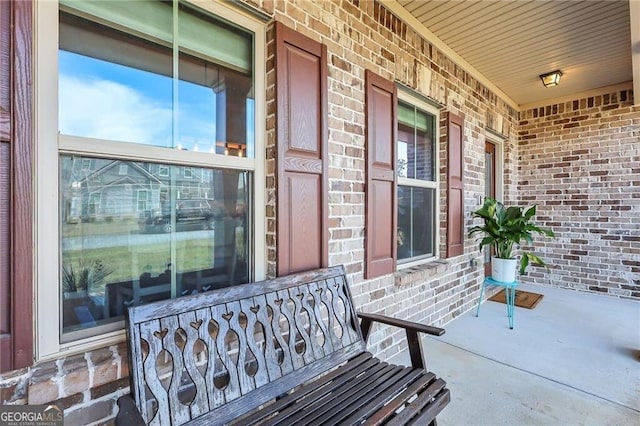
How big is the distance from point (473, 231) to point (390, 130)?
1806 mm

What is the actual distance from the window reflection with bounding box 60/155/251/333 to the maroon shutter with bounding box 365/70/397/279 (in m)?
0.99

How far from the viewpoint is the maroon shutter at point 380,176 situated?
7.72ft

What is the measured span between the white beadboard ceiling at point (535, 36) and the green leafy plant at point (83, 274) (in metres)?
2.77

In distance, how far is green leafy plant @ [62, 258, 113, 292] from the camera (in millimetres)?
1219

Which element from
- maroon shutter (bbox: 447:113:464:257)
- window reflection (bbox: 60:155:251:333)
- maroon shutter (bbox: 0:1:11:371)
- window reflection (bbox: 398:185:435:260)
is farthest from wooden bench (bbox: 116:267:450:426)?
maroon shutter (bbox: 447:113:464:257)

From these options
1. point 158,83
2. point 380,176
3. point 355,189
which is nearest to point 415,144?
point 380,176

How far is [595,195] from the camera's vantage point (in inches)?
182

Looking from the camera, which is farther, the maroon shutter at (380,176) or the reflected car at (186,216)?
the maroon shutter at (380,176)

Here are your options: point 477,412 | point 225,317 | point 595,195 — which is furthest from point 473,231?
point 225,317

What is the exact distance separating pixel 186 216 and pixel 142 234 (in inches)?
8.0

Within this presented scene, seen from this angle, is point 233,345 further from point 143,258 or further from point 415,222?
point 415,222

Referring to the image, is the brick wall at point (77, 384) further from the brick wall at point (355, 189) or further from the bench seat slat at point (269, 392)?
the bench seat slat at point (269, 392)

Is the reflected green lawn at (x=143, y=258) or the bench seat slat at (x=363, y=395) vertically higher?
A: the reflected green lawn at (x=143, y=258)
